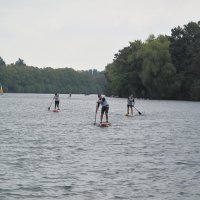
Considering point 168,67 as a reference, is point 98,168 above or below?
below

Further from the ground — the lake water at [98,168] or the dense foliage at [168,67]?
the dense foliage at [168,67]

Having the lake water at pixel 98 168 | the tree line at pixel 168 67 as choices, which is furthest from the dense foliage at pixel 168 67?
the lake water at pixel 98 168

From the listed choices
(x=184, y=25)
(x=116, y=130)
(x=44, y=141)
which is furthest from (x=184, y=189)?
(x=184, y=25)

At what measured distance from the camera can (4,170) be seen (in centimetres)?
1806

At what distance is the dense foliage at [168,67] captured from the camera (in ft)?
385

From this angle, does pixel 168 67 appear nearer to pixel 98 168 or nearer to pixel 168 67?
pixel 168 67

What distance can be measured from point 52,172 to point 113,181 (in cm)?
236

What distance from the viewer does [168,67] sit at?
11612 centimetres

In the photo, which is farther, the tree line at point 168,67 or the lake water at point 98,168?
the tree line at point 168,67

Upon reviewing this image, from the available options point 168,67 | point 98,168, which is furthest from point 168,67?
point 98,168

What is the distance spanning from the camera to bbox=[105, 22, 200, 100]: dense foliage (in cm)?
11725

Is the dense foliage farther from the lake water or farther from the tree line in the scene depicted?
the lake water

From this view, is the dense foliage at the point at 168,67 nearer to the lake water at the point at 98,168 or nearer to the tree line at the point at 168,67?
the tree line at the point at 168,67

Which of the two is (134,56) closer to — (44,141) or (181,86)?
(181,86)
